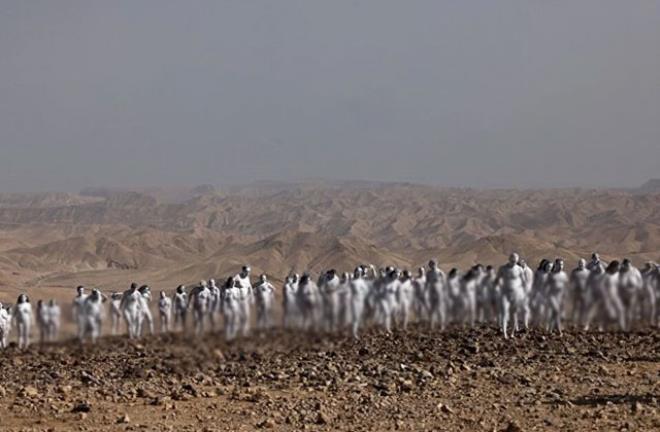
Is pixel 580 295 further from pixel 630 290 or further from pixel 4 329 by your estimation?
pixel 4 329

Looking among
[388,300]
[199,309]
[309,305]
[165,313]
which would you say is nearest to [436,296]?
[388,300]

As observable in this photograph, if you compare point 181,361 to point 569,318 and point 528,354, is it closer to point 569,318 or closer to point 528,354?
point 569,318

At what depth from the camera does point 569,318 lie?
9.48m

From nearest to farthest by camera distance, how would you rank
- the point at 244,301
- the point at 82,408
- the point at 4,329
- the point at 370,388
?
the point at 244,301
the point at 4,329
the point at 82,408
the point at 370,388

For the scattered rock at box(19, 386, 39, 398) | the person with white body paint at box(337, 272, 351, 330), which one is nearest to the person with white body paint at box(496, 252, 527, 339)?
the person with white body paint at box(337, 272, 351, 330)

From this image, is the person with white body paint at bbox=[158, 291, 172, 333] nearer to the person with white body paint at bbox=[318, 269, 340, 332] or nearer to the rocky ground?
the person with white body paint at bbox=[318, 269, 340, 332]

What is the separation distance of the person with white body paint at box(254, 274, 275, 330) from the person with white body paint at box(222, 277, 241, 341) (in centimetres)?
26

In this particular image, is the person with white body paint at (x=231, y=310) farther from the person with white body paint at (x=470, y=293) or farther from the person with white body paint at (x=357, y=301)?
the person with white body paint at (x=470, y=293)

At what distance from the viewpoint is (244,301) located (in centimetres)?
1026

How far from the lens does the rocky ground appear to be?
20.9 meters

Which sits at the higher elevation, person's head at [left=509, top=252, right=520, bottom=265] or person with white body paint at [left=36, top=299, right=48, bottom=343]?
person's head at [left=509, top=252, right=520, bottom=265]

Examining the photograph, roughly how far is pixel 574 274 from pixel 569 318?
539 mm

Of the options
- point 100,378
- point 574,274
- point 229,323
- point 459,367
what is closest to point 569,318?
point 574,274

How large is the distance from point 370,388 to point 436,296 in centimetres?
1463
